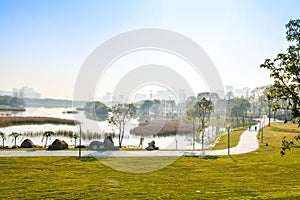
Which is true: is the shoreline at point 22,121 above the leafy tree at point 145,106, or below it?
below

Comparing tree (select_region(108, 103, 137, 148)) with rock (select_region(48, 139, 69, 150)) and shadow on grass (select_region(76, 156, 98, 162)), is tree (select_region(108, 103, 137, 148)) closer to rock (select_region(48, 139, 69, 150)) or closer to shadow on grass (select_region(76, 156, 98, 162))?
rock (select_region(48, 139, 69, 150))

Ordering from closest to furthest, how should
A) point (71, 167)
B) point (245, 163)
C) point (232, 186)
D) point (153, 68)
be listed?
point (232, 186) → point (71, 167) → point (245, 163) → point (153, 68)

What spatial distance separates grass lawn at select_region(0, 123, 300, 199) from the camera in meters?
9.62

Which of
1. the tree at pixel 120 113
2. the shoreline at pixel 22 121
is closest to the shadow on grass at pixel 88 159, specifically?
the tree at pixel 120 113

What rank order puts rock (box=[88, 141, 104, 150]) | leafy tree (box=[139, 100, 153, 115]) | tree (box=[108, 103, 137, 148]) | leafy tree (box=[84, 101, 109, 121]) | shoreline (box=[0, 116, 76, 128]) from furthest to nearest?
leafy tree (box=[139, 100, 153, 115]), shoreline (box=[0, 116, 76, 128]), leafy tree (box=[84, 101, 109, 121]), tree (box=[108, 103, 137, 148]), rock (box=[88, 141, 104, 150])

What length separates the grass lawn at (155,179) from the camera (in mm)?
9617

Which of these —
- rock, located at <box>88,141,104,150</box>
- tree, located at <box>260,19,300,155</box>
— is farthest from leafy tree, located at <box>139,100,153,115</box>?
tree, located at <box>260,19,300,155</box>

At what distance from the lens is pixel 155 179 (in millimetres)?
12539

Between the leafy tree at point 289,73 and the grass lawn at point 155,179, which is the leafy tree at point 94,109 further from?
the leafy tree at point 289,73

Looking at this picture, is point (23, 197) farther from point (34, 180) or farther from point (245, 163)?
point (245, 163)

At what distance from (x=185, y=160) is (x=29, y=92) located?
17110 cm

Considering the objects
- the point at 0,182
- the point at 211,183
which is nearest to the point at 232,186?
the point at 211,183

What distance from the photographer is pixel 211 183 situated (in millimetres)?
11656

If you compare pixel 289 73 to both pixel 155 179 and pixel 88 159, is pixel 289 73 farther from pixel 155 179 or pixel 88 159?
pixel 88 159
